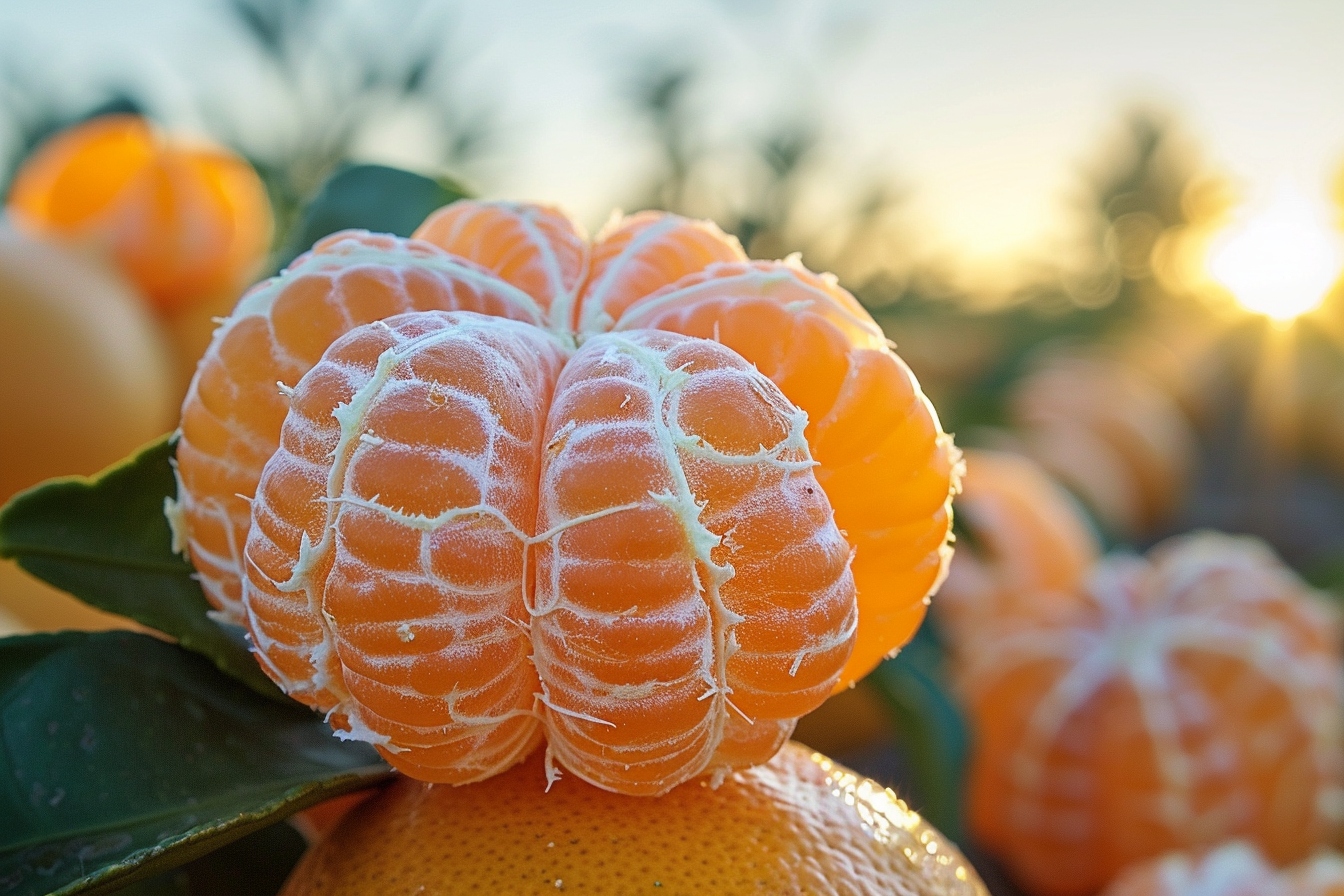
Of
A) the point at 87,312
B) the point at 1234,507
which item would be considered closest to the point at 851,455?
the point at 87,312

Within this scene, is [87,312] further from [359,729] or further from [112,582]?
[359,729]

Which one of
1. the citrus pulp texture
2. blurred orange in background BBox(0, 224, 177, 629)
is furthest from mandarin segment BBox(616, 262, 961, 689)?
blurred orange in background BBox(0, 224, 177, 629)

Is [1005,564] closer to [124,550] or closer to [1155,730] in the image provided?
[1155,730]

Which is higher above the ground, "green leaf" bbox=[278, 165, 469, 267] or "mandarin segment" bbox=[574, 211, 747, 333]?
"mandarin segment" bbox=[574, 211, 747, 333]

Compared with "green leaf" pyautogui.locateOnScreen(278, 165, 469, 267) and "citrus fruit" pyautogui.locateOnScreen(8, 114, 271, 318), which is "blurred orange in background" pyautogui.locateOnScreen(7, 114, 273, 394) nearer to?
"citrus fruit" pyautogui.locateOnScreen(8, 114, 271, 318)

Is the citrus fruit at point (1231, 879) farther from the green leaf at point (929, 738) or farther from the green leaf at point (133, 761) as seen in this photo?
the green leaf at point (133, 761)

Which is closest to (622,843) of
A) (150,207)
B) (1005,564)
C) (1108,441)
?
(150,207)
